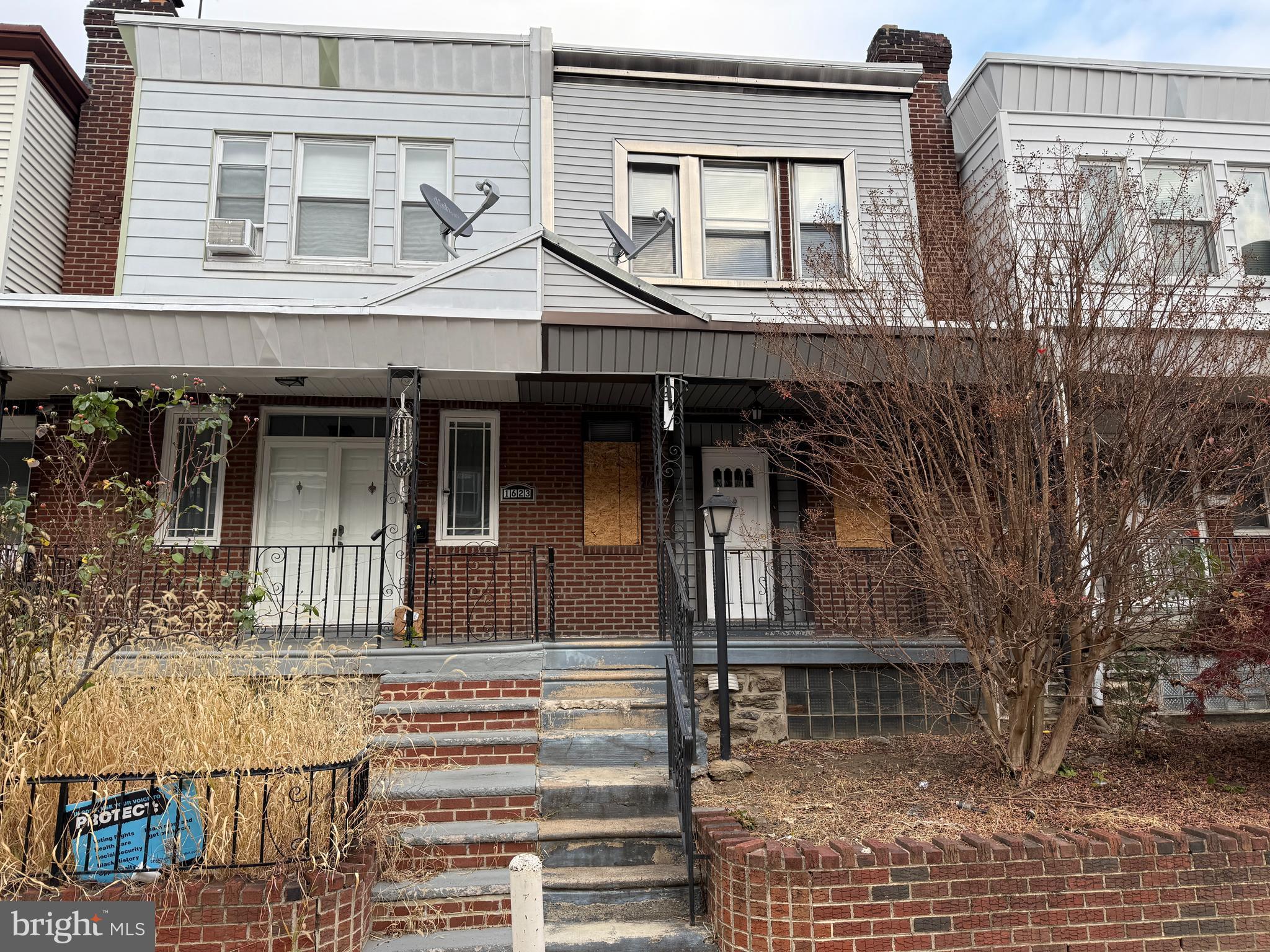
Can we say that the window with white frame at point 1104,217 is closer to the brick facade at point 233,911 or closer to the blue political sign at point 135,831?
the brick facade at point 233,911

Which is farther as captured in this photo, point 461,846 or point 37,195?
point 37,195

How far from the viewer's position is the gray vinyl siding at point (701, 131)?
33.6 feet

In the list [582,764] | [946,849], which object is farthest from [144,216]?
[946,849]

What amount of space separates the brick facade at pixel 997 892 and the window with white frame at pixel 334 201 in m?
7.84

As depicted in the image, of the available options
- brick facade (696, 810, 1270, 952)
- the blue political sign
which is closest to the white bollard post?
brick facade (696, 810, 1270, 952)

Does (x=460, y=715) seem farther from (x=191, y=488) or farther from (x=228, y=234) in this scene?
(x=228, y=234)

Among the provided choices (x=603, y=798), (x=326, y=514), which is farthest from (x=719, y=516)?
(x=326, y=514)

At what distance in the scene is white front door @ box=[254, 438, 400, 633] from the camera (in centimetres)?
952

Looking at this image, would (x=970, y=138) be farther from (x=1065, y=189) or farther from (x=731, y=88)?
(x=1065, y=189)

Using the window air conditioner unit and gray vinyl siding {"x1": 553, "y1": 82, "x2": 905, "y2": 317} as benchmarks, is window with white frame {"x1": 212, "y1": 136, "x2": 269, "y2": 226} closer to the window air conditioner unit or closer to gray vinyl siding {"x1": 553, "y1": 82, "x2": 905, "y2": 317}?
the window air conditioner unit

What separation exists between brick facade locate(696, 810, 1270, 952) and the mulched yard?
0.34m

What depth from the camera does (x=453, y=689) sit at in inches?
253

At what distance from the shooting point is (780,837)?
4824 mm

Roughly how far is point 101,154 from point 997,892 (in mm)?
11377
